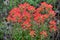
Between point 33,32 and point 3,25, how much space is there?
3.77 ft

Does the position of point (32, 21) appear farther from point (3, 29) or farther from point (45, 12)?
point (3, 29)

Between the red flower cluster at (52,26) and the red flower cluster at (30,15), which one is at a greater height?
the red flower cluster at (30,15)

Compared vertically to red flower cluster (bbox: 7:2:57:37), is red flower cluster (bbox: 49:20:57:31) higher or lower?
lower

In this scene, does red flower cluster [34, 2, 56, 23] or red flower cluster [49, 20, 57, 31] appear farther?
red flower cluster [49, 20, 57, 31]

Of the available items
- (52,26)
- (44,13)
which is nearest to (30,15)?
(44,13)

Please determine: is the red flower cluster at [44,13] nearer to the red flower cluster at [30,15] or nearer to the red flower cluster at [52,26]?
the red flower cluster at [30,15]

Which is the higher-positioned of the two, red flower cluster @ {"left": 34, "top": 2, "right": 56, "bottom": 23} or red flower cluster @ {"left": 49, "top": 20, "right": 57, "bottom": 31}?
red flower cluster @ {"left": 34, "top": 2, "right": 56, "bottom": 23}

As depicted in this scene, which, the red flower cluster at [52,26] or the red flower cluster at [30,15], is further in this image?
the red flower cluster at [52,26]

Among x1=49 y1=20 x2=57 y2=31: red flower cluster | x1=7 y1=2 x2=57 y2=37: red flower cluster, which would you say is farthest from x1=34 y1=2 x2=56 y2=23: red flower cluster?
x1=49 y1=20 x2=57 y2=31: red flower cluster

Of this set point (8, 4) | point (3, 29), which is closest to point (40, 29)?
point (3, 29)

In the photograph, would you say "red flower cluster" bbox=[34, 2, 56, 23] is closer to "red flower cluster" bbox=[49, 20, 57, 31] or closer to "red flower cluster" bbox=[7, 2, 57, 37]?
"red flower cluster" bbox=[7, 2, 57, 37]

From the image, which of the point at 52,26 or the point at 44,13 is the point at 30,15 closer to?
the point at 44,13

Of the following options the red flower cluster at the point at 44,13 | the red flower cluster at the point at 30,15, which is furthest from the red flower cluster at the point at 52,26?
the red flower cluster at the point at 44,13

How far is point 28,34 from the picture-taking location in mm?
3787
